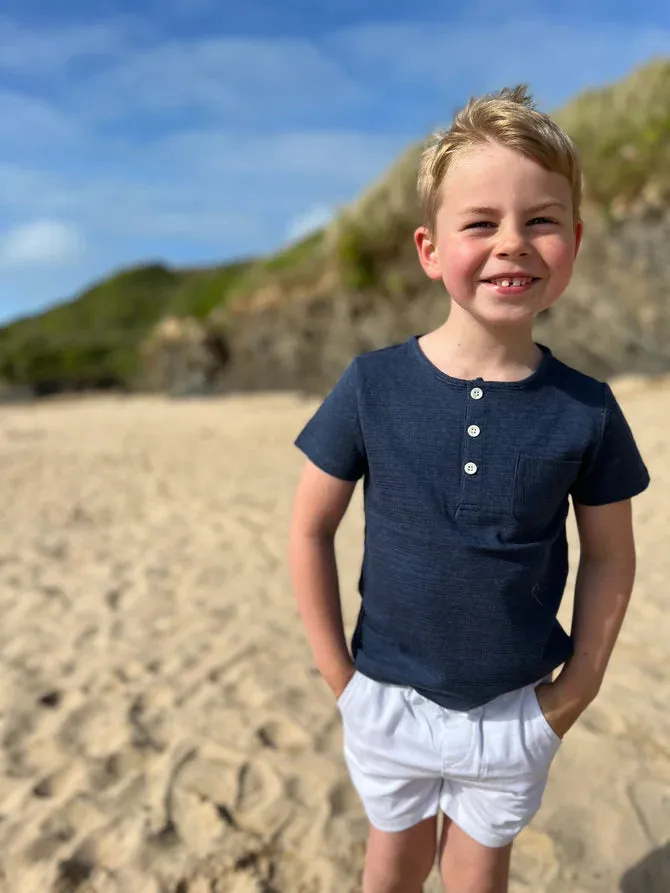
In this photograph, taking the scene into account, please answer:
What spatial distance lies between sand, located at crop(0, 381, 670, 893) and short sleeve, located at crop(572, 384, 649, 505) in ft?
4.91

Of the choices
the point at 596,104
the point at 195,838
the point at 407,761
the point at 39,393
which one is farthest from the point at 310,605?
the point at 39,393

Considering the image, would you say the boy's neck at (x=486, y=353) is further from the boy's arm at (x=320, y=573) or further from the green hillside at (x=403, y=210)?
the green hillside at (x=403, y=210)

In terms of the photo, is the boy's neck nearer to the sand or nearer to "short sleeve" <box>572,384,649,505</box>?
"short sleeve" <box>572,384,649,505</box>

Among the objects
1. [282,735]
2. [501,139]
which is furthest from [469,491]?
[282,735]

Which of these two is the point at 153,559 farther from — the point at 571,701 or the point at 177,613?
the point at 571,701

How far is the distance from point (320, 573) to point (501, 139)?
89 cm

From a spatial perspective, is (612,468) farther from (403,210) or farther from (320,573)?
(403,210)

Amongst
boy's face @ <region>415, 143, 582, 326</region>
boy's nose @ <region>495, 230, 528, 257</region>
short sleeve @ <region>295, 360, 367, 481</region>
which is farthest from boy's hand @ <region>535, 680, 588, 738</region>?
boy's nose @ <region>495, 230, 528, 257</region>

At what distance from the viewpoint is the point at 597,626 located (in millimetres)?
1480

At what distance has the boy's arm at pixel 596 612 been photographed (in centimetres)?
147

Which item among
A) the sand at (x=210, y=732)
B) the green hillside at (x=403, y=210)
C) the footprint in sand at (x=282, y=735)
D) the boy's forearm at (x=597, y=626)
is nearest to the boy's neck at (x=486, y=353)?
the boy's forearm at (x=597, y=626)

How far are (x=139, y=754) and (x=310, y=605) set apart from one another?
1.79 meters

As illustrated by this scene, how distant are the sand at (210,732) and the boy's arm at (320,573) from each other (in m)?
1.12

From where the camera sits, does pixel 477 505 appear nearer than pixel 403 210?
Yes
